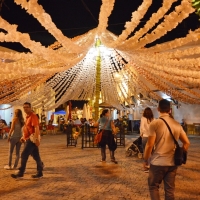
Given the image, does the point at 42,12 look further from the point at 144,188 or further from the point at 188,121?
the point at 188,121

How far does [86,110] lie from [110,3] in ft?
79.2

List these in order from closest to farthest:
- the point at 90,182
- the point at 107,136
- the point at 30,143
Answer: the point at 90,182 → the point at 30,143 → the point at 107,136

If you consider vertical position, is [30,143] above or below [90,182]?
above

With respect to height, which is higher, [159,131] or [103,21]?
[103,21]

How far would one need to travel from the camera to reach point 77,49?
5.46 m

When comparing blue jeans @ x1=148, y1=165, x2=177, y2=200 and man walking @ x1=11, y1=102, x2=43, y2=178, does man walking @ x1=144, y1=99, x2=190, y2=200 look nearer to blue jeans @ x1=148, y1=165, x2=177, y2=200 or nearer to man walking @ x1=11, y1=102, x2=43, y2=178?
blue jeans @ x1=148, y1=165, x2=177, y2=200

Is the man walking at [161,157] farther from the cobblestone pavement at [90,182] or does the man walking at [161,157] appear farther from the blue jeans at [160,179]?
the cobblestone pavement at [90,182]

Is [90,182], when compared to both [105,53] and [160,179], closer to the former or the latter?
[160,179]

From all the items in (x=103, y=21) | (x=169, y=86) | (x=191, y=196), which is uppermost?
(x=103, y=21)

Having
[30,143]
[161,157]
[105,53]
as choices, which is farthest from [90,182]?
[105,53]

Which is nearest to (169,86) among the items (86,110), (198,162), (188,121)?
(198,162)

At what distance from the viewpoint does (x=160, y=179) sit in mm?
3564

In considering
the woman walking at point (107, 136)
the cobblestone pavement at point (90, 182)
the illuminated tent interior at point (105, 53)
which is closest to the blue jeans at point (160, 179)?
the cobblestone pavement at point (90, 182)

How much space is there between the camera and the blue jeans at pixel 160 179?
A: 3523mm
